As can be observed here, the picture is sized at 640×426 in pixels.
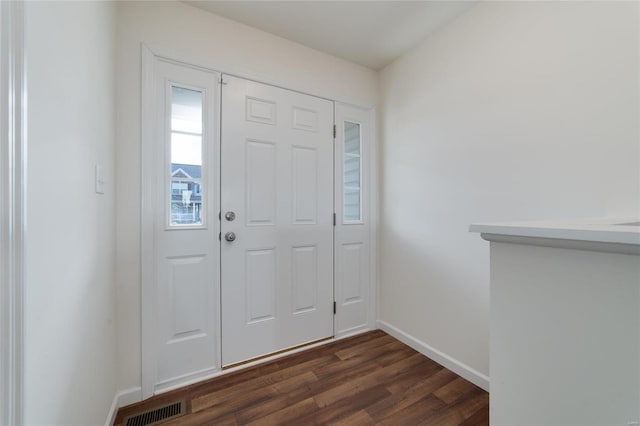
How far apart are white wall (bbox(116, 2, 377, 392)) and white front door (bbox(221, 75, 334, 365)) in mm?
213

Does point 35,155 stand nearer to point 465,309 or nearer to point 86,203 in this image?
point 86,203

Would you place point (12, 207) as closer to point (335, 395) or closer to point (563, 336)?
point (563, 336)

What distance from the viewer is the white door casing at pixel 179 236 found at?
1551 millimetres

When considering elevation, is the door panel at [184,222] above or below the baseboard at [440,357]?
above

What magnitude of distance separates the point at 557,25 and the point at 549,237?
1470mm

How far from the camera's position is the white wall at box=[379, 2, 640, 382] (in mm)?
1169

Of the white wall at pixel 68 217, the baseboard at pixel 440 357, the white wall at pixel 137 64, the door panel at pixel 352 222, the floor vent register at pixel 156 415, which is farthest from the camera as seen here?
the door panel at pixel 352 222

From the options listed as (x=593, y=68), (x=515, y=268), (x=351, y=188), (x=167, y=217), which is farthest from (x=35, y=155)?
(x=593, y=68)

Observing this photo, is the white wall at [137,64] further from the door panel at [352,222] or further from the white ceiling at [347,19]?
the door panel at [352,222]

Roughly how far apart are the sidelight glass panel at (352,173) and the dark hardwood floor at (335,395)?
46.4 inches

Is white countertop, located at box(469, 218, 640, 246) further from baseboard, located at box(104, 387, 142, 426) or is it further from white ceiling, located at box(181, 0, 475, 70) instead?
baseboard, located at box(104, 387, 142, 426)

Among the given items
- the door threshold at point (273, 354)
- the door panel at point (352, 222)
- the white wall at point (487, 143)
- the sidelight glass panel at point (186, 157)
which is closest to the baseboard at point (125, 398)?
the door threshold at point (273, 354)

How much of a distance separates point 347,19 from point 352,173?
116 centimetres

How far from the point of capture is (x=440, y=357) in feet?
6.16
